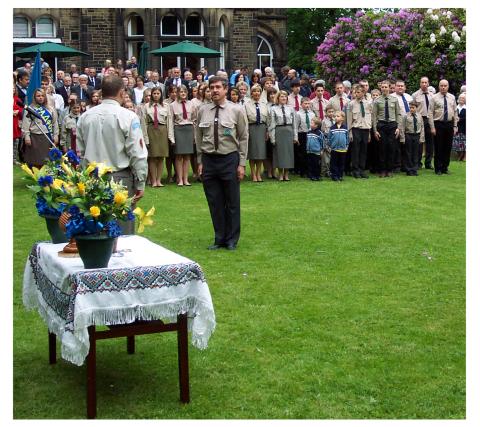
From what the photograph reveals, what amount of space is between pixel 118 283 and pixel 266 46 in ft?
151

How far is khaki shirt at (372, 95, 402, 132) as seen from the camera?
22316 millimetres

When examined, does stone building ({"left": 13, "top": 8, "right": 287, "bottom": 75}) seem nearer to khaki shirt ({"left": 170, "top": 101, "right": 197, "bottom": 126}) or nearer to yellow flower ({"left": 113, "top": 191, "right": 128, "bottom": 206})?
khaki shirt ({"left": 170, "top": 101, "right": 197, "bottom": 126})

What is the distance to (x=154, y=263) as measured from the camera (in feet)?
22.2

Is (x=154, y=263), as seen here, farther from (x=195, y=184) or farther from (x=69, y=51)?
(x=69, y=51)

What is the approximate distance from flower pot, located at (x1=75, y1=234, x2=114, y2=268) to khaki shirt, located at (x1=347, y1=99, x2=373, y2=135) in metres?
16.2

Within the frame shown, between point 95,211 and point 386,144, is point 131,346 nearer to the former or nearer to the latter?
point 95,211

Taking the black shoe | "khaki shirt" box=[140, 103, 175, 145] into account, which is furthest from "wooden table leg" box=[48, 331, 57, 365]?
"khaki shirt" box=[140, 103, 175, 145]

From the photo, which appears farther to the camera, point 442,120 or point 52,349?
point 442,120

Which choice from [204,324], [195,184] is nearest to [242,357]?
[204,324]

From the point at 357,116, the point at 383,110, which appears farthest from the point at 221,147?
the point at 383,110

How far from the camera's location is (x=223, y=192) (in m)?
12.8

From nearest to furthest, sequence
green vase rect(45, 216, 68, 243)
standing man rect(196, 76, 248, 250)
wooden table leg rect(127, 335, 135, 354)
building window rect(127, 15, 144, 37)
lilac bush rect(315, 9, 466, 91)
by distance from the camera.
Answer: green vase rect(45, 216, 68, 243), wooden table leg rect(127, 335, 135, 354), standing man rect(196, 76, 248, 250), lilac bush rect(315, 9, 466, 91), building window rect(127, 15, 144, 37)

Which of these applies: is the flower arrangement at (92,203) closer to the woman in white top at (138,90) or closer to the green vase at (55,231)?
the green vase at (55,231)

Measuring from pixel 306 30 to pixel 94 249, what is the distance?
185 ft
